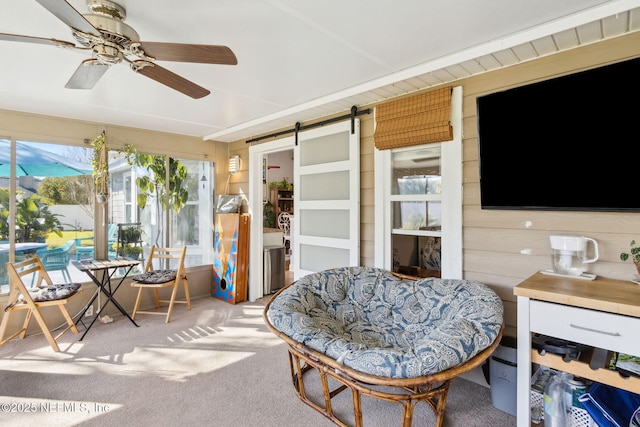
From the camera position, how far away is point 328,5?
1665 mm

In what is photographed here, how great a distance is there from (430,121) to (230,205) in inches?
121

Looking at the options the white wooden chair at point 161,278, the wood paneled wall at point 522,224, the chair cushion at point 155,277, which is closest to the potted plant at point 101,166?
the white wooden chair at point 161,278

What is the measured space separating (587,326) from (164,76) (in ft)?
8.84

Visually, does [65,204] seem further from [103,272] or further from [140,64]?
[140,64]

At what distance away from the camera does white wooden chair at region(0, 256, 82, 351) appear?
9.76 ft

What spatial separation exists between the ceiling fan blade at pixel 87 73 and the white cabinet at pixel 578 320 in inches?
104

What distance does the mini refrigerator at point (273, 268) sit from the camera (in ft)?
15.8

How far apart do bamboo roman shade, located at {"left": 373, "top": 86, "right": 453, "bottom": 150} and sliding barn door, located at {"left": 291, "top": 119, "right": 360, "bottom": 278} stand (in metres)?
0.34

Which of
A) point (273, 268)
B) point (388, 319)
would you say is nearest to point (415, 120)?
point (388, 319)

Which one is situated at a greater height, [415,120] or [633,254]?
[415,120]

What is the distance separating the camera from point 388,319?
2562 mm

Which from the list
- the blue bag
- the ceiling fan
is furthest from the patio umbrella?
the blue bag

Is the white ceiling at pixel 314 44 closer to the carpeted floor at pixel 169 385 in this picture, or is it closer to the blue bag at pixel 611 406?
the blue bag at pixel 611 406

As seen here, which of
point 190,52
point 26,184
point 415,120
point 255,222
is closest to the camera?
point 190,52
